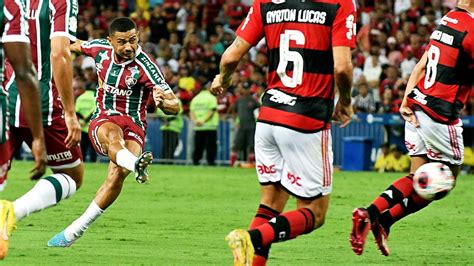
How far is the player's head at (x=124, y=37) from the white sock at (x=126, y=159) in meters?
1.27

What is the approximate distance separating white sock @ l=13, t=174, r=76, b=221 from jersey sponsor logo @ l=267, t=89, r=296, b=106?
2.07 meters

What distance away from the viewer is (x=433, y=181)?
10.7m

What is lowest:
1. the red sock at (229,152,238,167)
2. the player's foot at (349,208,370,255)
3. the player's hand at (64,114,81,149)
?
the red sock at (229,152,238,167)

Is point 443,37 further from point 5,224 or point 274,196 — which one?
point 5,224

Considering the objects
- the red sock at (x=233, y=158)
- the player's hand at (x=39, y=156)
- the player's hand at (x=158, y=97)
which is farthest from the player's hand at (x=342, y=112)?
the red sock at (x=233, y=158)

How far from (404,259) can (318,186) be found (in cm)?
249

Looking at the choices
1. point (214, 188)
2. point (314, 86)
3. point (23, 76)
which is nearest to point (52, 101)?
point (23, 76)

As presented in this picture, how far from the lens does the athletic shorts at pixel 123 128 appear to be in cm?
1188

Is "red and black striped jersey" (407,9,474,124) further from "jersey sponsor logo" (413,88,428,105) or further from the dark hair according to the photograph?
the dark hair

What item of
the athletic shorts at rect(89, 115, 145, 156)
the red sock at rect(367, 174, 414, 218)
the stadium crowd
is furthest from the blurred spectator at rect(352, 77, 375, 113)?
the red sock at rect(367, 174, 414, 218)

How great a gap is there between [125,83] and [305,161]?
162 inches

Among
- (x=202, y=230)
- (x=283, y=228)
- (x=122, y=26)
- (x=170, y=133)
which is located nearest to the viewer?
(x=283, y=228)

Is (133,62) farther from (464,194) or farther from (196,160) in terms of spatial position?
(196,160)

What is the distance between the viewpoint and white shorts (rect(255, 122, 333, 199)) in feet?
27.5
